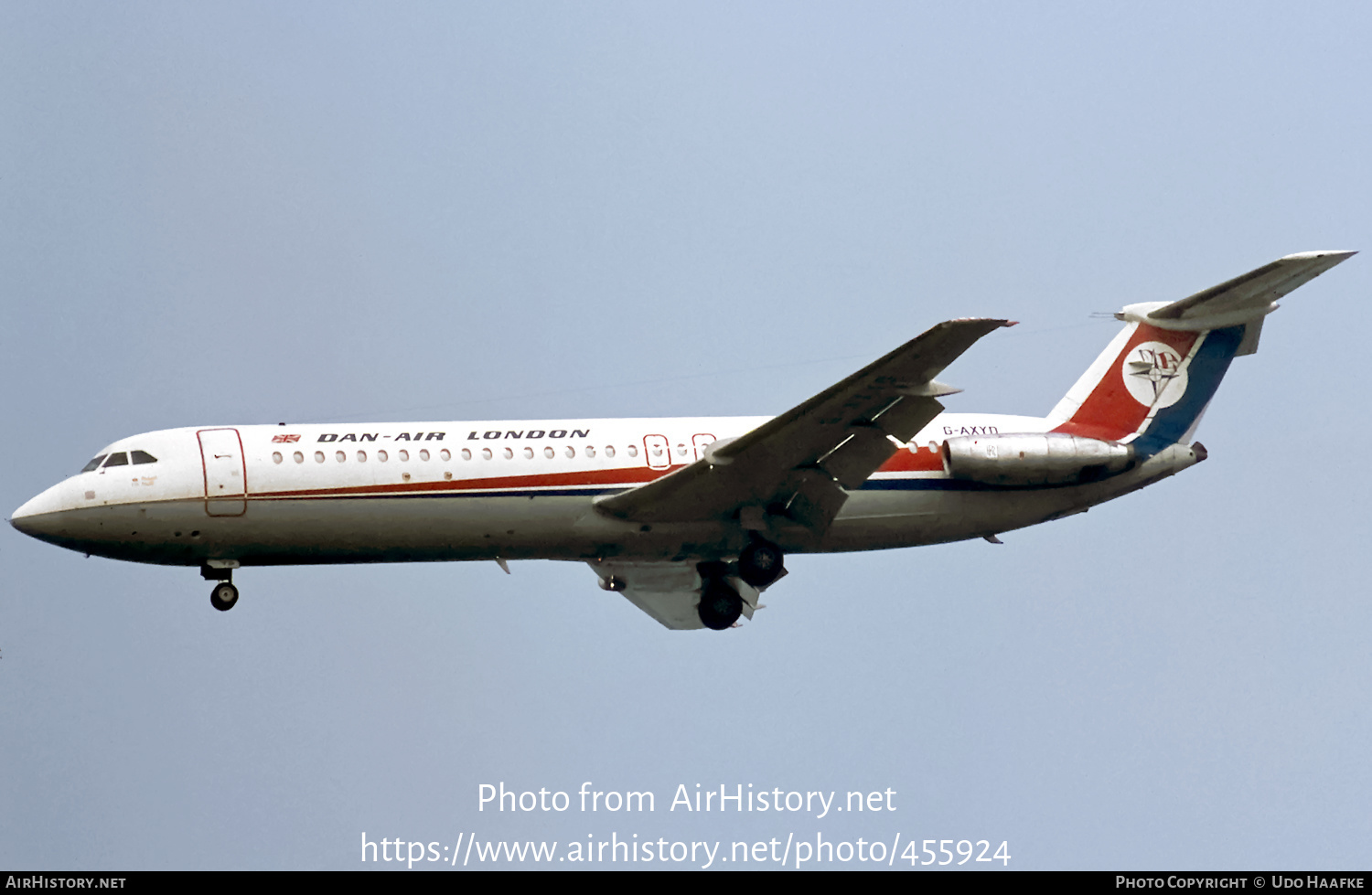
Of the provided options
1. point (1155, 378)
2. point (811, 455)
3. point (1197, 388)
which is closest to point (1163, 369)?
point (1155, 378)

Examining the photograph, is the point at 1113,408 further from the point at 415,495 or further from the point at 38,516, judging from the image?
the point at 38,516

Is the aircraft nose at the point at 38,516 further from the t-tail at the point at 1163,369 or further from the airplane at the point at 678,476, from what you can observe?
the t-tail at the point at 1163,369

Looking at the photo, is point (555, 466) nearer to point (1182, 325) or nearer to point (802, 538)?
point (802, 538)

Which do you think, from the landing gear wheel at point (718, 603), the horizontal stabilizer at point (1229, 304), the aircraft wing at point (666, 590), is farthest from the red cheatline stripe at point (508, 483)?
the horizontal stabilizer at point (1229, 304)

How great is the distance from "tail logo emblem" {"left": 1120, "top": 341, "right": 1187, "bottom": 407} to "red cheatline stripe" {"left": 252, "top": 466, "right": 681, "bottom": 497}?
8130 millimetres

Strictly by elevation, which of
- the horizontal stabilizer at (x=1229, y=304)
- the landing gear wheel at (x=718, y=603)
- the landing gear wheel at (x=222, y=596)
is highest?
the horizontal stabilizer at (x=1229, y=304)

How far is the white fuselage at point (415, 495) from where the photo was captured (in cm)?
2773

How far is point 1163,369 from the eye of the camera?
31.1 metres

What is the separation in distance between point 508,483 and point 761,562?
4375 millimetres

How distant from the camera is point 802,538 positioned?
2973 cm

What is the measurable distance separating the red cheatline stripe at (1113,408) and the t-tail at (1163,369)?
0.02m
